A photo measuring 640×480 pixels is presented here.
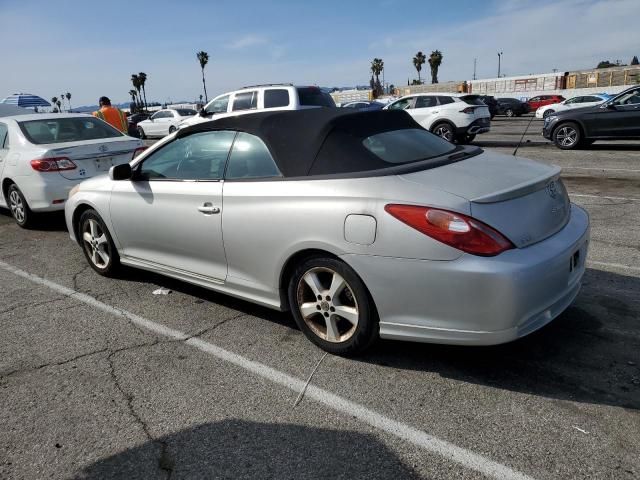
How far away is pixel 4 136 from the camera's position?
7359 mm

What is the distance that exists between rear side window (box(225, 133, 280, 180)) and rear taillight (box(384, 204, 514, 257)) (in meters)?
1.13

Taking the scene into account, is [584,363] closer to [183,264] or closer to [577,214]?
[577,214]

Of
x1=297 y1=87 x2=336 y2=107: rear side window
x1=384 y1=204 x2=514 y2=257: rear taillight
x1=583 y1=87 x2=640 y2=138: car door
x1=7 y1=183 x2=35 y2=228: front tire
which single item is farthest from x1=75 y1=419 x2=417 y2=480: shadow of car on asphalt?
x1=583 y1=87 x2=640 y2=138: car door

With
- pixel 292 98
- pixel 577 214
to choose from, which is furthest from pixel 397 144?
pixel 292 98

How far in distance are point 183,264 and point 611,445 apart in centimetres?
305

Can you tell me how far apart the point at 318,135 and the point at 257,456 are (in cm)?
199

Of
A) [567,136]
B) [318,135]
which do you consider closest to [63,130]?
[318,135]

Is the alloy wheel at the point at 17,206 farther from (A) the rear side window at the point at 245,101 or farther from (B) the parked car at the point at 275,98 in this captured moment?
(A) the rear side window at the point at 245,101

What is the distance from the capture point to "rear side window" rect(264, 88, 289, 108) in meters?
12.3

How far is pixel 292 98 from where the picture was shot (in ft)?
40.0

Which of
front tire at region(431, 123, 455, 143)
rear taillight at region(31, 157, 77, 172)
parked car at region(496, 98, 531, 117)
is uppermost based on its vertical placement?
rear taillight at region(31, 157, 77, 172)

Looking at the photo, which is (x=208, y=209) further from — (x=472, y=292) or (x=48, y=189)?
(x=48, y=189)

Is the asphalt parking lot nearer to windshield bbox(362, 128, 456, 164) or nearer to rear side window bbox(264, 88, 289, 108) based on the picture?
windshield bbox(362, 128, 456, 164)

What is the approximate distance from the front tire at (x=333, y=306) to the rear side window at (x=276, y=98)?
9596 millimetres
